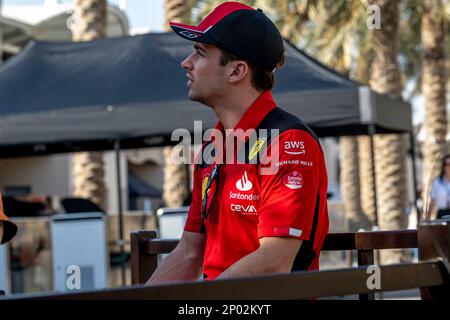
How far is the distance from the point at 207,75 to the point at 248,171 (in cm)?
37

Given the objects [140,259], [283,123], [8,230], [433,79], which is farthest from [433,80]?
[283,123]

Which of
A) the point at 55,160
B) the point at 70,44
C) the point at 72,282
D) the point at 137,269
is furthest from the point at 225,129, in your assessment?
the point at 55,160

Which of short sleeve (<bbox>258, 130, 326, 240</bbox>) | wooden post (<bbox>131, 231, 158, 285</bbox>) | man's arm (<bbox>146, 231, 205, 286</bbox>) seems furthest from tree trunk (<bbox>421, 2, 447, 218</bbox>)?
short sleeve (<bbox>258, 130, 326, 240</bbox>)

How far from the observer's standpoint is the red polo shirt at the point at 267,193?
2443 millimetres

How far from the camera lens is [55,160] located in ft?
110

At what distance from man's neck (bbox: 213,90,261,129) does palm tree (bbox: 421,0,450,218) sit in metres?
16.6

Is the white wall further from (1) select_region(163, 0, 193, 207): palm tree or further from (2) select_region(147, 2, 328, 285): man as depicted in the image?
(2) select_region(147, 2, 328, 285): man

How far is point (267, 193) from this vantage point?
8.16 feet

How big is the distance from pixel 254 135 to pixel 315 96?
6121mm

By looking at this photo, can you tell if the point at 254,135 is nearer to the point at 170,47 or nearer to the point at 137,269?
the point at 137,269

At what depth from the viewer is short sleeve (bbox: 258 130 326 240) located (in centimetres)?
243

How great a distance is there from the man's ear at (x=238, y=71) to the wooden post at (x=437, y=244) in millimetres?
880

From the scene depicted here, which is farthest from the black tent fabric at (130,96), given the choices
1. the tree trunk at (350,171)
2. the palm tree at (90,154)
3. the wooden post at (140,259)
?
the tree trunk at (350,171)

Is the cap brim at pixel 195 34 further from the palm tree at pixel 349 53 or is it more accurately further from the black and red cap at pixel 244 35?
the palm tree at pixel 349 53
